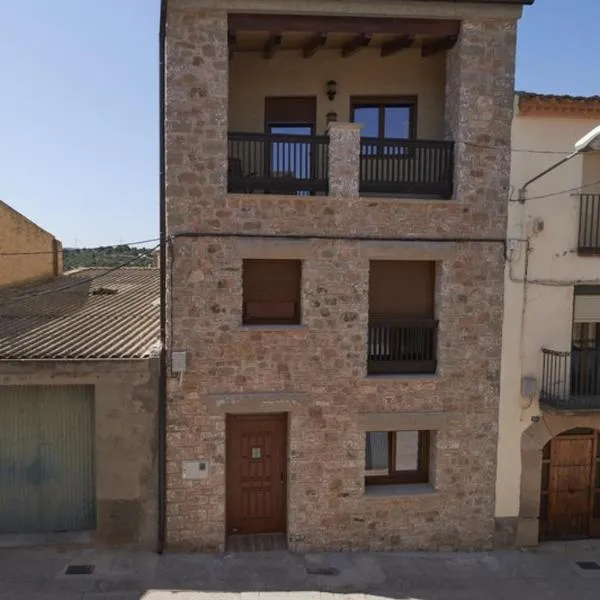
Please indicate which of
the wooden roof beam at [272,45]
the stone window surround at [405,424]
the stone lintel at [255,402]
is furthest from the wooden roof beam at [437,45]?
the stone lintel at [255,402]

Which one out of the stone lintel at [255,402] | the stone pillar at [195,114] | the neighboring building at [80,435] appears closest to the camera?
the stone pillar at [195,114]

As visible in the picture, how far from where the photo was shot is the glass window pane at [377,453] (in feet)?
32.6

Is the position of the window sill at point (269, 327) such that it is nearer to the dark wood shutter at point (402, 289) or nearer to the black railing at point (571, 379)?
the dark wood shutter at point (402, 289)

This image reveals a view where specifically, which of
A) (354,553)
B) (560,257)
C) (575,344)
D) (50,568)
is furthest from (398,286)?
(50,568)

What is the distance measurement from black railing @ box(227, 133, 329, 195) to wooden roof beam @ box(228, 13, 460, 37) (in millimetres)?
1778

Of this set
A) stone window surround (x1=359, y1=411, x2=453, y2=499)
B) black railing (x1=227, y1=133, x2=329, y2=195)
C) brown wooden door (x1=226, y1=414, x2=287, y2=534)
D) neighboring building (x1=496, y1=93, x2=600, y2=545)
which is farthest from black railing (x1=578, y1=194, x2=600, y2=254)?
brown wooden door (x1=226, y1=414, x2=287, y2=534)

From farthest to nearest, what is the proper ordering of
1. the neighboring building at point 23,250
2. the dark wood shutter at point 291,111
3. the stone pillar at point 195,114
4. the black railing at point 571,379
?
1. the neighboring building at point 23,250
2. the dark wood shutter at point 291,111
3. the black railing at point 571,379
4. the stone pillar at point 195,114

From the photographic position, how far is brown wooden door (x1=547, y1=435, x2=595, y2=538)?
10.4 metres

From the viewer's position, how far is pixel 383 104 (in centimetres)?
1025

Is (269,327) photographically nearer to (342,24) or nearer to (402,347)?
(402,347)

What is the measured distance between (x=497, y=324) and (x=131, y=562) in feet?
25.0

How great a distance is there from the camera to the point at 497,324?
31.6 feet

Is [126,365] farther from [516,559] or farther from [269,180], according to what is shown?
[516,559]

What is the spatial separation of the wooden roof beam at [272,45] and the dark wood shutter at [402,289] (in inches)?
174
